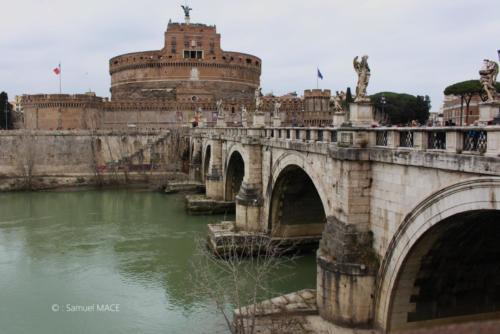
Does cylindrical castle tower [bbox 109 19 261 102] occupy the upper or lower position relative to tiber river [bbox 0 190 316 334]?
upper

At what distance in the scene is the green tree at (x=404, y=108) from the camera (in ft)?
112

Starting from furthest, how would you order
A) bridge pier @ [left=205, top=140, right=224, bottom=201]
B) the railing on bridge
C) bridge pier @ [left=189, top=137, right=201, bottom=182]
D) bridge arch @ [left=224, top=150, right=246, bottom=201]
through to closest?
bridge pier @ [left=189, top=137, right=201, bottom=182] → bridge pier @ [left=205, top=140, right=224, bottom=201] → bridge arch @ [left=224, top=150, right=246, bottom=201] → the railing on bridge

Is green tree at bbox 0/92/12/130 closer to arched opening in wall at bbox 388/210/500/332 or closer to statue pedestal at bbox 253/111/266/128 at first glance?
statue pedestal at bbox 253/111/266/128

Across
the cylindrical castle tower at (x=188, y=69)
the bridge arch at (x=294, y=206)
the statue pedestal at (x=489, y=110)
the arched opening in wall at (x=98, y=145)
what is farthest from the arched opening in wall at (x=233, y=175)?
the cylindrical castle tower at (x=188, y=69)

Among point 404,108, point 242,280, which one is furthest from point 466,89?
point 242,280

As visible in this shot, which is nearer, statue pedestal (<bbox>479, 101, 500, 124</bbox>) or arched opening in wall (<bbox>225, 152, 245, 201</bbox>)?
statue pedestal (<bbox>479, 101, 500, 124</bbox>)

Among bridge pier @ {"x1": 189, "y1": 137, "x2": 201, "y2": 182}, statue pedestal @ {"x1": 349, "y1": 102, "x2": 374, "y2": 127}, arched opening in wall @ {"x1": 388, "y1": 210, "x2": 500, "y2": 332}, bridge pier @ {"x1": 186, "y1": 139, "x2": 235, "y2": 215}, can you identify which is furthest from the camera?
bridge pier @ {"x1": 189, "y1": 137, "x2": 201, "y2": 182}

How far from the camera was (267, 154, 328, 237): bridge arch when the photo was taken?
17656 mm

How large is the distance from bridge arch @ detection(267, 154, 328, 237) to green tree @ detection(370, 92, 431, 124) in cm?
1678

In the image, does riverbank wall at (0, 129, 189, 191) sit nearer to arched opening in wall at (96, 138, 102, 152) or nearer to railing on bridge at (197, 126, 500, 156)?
arched opening in wall at (96, 138, 102, 152)

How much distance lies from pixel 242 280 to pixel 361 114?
6.56 metres

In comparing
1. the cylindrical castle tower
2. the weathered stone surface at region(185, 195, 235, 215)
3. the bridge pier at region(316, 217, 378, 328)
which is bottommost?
the weathered stone surface at region(185, 195, 235, 215)

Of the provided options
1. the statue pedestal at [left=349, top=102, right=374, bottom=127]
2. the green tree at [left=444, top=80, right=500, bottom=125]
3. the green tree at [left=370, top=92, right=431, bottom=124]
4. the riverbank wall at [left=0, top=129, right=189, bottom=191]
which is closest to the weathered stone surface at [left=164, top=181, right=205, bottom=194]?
the riverbank wall at [left=0, top=129, right=189, bottom=191]

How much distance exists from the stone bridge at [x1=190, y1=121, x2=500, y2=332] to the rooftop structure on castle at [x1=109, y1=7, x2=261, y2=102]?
48.1m
